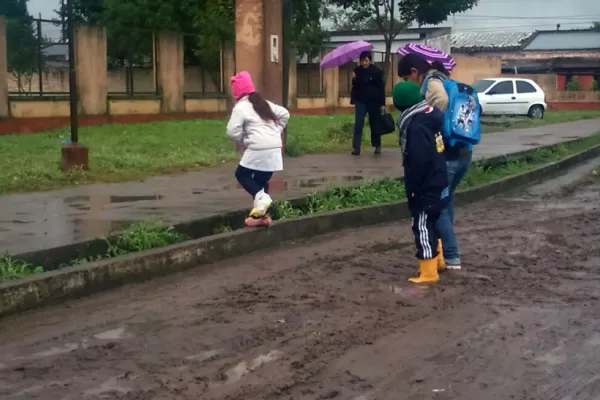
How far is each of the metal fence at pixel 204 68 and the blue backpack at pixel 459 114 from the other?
74.7ft

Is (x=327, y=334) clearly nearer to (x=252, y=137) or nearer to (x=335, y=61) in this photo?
(x=252, y=137)

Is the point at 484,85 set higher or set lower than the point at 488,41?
lower

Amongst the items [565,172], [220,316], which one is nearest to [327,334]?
[220,316]

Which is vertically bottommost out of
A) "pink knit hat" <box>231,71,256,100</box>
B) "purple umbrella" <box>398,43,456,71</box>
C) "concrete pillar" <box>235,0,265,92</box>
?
"pink knit hat" <box>231,71,256,100</box>

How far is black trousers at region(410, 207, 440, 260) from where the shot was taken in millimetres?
6891

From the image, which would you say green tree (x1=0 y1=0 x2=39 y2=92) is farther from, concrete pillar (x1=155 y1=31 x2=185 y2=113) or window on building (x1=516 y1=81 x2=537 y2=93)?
window on building (x1=516 y1=81 x2=537 y2=93)

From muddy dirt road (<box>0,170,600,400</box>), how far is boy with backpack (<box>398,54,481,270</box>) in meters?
0.31

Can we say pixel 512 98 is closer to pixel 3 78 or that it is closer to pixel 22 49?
pixel 22 49

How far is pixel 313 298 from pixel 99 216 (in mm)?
3067

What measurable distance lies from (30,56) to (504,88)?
1670 cm

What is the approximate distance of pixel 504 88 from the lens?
104ft

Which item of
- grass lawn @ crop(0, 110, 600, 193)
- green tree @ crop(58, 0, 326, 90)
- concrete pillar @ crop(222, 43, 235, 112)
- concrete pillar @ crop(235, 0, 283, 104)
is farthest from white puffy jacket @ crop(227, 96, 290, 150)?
concrete pillar @ crop(222, 43, 235, 112)

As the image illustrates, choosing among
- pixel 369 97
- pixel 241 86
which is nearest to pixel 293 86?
pixel 369 97

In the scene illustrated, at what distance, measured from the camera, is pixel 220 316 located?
602 cm
